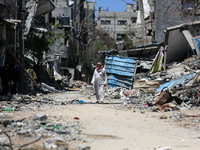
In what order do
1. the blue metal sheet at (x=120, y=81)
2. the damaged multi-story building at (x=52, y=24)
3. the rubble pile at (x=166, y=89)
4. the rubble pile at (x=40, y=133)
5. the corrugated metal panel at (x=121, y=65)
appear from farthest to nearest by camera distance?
1. the corrugated metal panel at (x=121, y=65)
2. the blue metal sheet at (x=120, y=81)
3. the damaged multi-story building at (x=52, y=24)
4. the rubble pile at (x=166, y=89)
5. the rubble pile at (x=40, y=133)

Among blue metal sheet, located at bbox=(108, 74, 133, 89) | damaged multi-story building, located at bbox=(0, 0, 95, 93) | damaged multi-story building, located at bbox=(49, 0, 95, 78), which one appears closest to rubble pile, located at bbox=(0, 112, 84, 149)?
damaged multi-story building, located at bbox=(0, 0, 95, 93)

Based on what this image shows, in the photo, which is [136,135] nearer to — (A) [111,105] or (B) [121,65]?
(A) [111,105]

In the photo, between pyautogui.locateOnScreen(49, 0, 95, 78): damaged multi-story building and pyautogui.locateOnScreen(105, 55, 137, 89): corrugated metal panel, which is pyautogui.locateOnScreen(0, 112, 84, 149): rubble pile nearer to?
pyautogui.locateOnScreen(105, 55, 137, 89): corrugated metal panel

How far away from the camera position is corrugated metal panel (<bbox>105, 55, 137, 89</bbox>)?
20734 mm

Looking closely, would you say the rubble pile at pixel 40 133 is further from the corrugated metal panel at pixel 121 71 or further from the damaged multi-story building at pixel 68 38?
the damaged multi-story building at pixel 68 38

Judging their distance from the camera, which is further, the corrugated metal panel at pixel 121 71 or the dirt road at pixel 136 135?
the corrugated metal panel at pixel 121 71

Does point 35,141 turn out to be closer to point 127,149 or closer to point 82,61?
point 127,149

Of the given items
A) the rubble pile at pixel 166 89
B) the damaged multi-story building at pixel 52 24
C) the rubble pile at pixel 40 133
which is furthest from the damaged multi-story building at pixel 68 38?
the rubble pile at pixel 40 133

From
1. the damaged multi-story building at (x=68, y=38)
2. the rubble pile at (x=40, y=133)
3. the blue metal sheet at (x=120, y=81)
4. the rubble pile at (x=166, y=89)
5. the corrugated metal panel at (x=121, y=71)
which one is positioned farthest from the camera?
the damaged multi-story building at (x=68, y=38)

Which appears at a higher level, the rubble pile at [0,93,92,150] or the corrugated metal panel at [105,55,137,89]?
the rubble pile at [0,93,92,150]

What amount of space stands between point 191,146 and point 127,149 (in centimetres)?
117

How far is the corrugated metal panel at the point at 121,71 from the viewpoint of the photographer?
20734mm

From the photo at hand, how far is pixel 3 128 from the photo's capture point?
20.1ft

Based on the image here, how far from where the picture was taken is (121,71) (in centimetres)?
2114
